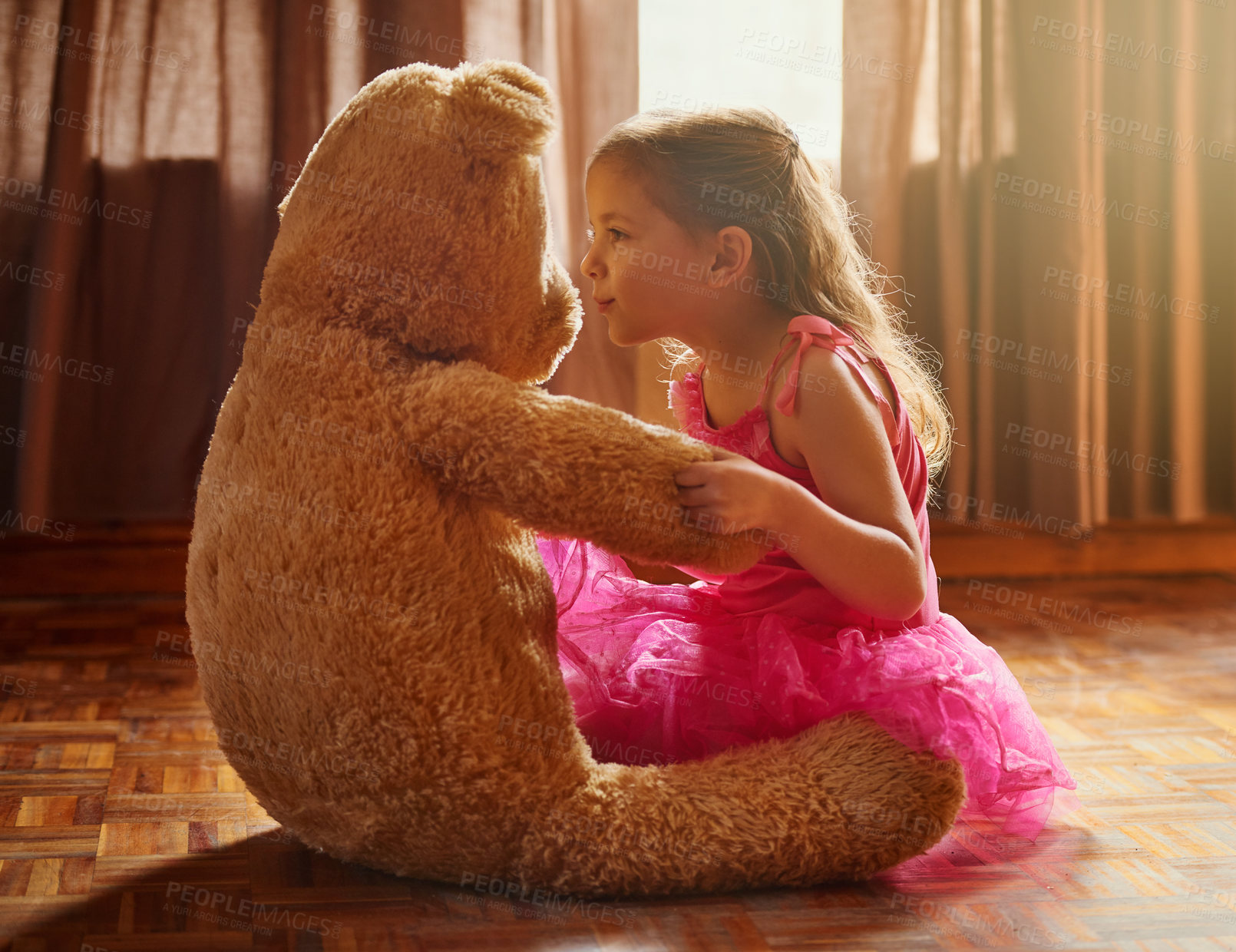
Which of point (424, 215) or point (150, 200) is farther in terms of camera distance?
point (150, 200)

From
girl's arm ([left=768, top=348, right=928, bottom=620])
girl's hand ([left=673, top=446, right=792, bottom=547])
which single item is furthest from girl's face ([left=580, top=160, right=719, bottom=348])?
girl's hand ([left=673, top=446, right=792, bottom=547])

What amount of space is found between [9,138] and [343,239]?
1299 millimetres

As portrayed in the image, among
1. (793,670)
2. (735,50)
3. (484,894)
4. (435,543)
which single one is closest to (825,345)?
(793,670)

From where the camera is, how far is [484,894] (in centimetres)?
84

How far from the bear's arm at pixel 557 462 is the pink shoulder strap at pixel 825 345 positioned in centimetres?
18

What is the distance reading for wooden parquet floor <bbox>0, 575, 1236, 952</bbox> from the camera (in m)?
0.79

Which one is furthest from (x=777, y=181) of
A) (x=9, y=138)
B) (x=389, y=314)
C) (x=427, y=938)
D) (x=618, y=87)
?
(x=9, y=138)

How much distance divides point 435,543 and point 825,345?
367 mm

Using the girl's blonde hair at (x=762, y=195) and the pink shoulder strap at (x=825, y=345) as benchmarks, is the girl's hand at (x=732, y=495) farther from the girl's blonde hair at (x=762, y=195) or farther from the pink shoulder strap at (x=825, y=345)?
the girl's blonde hair at (x=762, y=195)

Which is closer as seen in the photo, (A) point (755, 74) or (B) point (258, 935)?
(B) point (258, 935)

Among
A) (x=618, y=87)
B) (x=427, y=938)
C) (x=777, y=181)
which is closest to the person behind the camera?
(x=427, y=938)

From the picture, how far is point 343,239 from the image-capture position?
81 cm

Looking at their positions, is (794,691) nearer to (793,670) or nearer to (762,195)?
(793,670)

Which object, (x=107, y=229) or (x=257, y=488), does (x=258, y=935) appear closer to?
(x=257, y=488)
